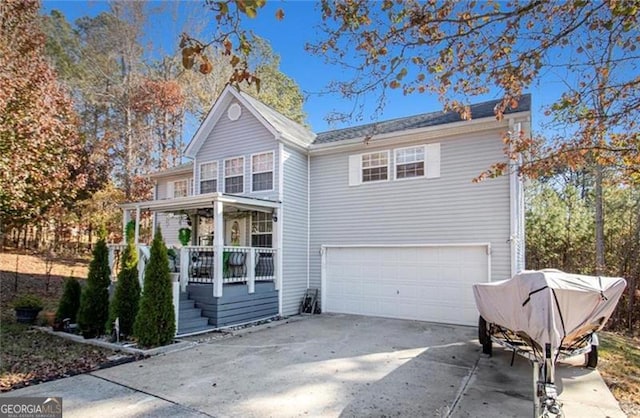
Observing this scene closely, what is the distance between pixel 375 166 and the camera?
11367mm

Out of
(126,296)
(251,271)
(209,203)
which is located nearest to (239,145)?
(209,203)

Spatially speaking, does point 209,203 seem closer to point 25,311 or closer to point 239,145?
point 239,145

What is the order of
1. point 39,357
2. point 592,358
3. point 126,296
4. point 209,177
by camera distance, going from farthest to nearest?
point 209,177
point 126,296
point 39,357
point 592,358

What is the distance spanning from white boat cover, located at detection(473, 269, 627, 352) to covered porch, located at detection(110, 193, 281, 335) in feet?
21.8

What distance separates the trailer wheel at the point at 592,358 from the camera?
20.3 ft

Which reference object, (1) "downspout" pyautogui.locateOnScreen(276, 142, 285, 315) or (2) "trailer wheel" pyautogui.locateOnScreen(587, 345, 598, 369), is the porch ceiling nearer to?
(1) "downspout" pyautogui.locateOnScreen(276, 142, 285, 315)

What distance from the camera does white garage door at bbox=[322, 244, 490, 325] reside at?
9.70 metres

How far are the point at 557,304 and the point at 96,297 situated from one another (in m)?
8.72

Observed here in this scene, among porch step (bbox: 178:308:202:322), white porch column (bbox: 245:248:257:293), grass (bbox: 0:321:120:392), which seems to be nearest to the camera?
grass (bbox: 0:321:120:392)

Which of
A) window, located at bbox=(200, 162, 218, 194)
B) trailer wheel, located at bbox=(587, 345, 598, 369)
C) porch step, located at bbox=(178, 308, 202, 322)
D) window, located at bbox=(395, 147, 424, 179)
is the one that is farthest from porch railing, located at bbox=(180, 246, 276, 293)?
trailer wheel, located at bbox=(587, 345, 598, 369)

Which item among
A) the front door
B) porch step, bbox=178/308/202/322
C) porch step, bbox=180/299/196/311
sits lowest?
porch step, bbox=178/308/202/322

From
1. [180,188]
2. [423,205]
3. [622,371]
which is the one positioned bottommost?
[622,371]

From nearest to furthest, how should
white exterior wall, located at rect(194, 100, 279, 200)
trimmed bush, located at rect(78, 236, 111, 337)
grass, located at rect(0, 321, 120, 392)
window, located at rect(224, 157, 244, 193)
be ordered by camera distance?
grass, located at rect(0, 321, 120, 392) < trimmed bush, located at rect(78, 236, 111, 337) < white exterior wall, located at rect(194, 100, 279, 200) < window, located at rect(224, 157, 244, 193)

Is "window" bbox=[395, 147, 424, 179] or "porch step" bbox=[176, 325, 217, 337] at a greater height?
"window" bbox=[395, 147, 424, 179]
